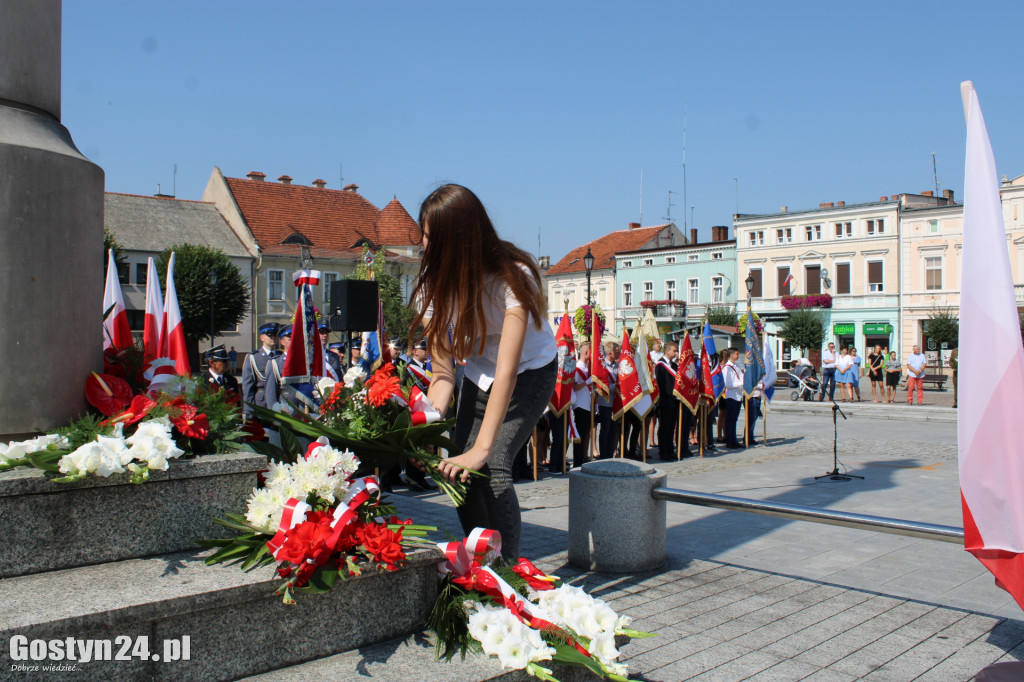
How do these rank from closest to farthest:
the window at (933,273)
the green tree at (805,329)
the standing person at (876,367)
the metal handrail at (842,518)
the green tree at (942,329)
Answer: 1. the metal handrail at (842,518)
2. the standing person at (876,367)
3. the green tree at (942,329)
4. the window at (933,273)
5. the green tree at (805,329)

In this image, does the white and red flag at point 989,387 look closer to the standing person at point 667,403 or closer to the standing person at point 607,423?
the standing person at point 607,423

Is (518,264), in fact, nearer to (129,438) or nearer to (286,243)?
(129,438)

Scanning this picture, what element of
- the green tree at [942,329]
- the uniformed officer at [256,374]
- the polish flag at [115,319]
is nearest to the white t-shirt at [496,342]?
the polish flag at [115,319]

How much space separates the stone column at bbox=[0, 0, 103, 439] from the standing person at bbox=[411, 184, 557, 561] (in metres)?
1.36

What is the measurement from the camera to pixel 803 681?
139 inches

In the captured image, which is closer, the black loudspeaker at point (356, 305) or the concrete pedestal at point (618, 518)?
the concrete pedestal at point (618, 518)

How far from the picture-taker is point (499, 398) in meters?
3.25

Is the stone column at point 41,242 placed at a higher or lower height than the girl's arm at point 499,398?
higher

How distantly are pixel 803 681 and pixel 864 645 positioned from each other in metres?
0.67

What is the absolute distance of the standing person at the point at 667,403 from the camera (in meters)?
12.8

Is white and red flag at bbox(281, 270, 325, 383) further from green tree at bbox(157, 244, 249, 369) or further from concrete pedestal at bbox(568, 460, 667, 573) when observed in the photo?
green tree at bbox(157, 244, 249, 369)

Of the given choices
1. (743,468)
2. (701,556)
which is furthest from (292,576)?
(743,468)

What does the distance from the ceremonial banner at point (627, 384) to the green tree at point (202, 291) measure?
38345 mm

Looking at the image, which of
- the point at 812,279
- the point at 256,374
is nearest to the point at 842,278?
the point at 812,279
